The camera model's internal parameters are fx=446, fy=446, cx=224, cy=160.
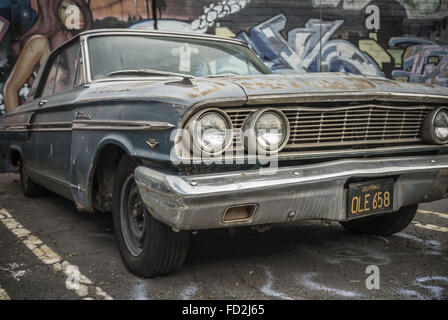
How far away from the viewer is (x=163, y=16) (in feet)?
31.2

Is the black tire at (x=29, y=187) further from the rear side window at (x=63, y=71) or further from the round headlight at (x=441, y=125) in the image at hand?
the round headlight at (x=441, y=125)

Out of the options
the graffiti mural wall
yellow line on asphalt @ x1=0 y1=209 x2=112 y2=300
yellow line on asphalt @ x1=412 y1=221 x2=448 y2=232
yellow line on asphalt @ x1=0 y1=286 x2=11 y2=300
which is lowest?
yellow line on asphalt @ x1=412 y1=221 x2=448 y2=232

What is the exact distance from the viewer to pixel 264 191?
84.4 inches

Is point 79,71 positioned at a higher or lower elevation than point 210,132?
higher

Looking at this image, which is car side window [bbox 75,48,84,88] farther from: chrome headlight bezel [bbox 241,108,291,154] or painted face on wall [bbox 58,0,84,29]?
painted face on wall [bbox 58,0,84,29]

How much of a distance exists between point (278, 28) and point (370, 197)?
27.0 ft

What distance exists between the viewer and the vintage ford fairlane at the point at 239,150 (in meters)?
2.12

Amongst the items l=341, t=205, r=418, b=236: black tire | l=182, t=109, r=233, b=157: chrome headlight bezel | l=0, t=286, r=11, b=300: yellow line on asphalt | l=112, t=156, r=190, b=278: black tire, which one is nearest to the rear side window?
l=112, t=156, r=190, b=278: black tire

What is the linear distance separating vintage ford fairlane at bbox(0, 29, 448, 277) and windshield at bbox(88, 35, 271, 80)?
0.03 meters

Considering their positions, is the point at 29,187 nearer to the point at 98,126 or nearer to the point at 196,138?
the point at 98,126

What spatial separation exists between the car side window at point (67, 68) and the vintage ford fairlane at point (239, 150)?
0.43m

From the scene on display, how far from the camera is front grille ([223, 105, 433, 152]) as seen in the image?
2.35 meters

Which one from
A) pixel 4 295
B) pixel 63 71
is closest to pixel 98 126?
pixel 4 295
